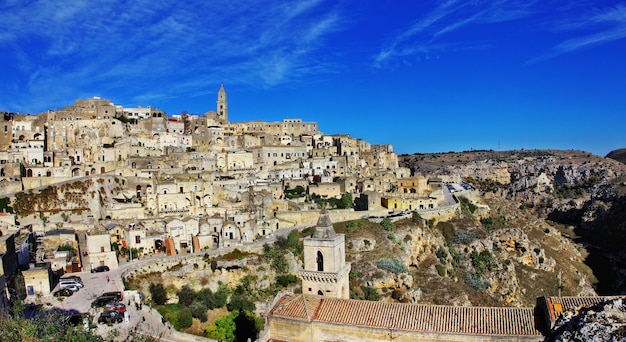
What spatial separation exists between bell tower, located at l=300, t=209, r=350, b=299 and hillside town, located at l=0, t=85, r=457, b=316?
12898mm

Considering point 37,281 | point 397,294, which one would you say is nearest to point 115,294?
point 37,281

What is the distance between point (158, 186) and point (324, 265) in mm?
24272

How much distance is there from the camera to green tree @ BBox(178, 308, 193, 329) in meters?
28.3

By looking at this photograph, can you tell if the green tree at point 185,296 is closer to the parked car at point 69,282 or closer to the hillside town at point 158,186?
the hillside town at point 158,186

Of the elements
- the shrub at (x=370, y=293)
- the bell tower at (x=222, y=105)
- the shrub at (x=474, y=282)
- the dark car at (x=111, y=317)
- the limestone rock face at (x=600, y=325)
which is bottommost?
the shrub at (x=474, y=282)

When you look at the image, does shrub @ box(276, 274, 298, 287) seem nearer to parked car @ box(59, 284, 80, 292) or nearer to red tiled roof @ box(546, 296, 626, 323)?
parked car @ box(59, 284, 80, 292)

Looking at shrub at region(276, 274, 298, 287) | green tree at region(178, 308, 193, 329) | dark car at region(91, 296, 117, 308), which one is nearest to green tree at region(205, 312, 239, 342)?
green tree at region(178, 308, 193, 329)

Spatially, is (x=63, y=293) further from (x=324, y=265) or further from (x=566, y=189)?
(x=566, y=189)

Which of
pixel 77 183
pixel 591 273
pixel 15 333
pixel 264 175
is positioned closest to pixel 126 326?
pixel 15 333

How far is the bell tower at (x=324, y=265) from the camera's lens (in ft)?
75.6

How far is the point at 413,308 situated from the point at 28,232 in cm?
2616

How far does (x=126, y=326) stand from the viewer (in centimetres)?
2058

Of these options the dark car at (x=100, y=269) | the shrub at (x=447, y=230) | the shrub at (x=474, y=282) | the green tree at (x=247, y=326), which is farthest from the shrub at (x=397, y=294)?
the dark car at (x=100, y=269)

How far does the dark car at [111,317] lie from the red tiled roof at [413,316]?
21.7 ft
